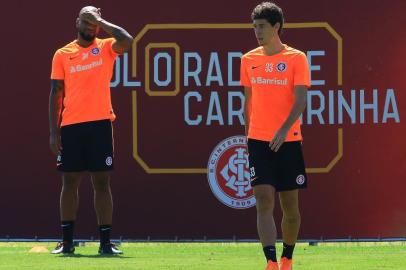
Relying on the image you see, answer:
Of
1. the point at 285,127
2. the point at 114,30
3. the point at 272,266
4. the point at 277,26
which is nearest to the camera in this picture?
the point at 272,266

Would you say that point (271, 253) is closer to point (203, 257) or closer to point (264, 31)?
point (264, 31)

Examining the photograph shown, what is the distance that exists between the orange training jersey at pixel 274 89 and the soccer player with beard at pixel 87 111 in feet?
6.09

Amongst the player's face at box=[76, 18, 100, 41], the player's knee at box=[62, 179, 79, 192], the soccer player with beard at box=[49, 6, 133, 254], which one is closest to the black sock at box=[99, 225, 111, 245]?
the soccer player with beard at box=[49, 6, 133, 254]

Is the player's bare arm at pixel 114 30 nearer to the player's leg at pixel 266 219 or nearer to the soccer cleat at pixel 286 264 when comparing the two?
the player's leg at pixel 266 219

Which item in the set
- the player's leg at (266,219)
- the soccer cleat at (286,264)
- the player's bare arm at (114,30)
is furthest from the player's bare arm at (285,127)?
the player's bare arm at (114,30)

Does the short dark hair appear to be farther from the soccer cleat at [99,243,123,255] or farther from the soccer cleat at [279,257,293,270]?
the soccer cleat at [99,243,123,255]

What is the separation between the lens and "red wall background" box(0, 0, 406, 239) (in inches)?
431

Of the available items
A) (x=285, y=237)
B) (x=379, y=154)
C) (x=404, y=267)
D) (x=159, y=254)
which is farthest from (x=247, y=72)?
(x=379, y=154)

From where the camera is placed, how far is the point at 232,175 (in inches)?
435

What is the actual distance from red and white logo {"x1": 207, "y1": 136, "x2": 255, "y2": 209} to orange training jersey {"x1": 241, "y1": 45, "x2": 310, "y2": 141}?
10.2 feet

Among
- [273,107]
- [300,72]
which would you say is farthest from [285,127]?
[300,72]

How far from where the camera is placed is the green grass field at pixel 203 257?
8.66m

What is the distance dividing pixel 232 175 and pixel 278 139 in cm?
338

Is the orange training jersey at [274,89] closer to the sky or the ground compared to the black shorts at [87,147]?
closer to the sky
